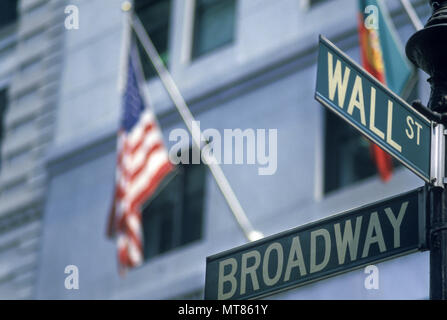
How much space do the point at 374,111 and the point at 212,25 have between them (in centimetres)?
1142

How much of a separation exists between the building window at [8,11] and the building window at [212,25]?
4.60 meters

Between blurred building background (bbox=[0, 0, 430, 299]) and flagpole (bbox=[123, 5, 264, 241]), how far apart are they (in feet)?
1.77

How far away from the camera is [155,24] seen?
58.7 feet

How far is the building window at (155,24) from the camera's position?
691 inches

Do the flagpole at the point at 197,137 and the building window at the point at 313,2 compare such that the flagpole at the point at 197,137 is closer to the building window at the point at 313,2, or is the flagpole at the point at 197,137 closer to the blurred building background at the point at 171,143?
the blurred building background at the point at 171,143

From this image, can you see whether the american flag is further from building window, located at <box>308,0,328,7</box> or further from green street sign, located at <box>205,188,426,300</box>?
green street sign, located at <box>205,188,426,300</box>

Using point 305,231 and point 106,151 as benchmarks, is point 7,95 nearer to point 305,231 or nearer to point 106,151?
point 106,151

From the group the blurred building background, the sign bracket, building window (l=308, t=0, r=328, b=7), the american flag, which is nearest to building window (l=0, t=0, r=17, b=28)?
the blurred building background

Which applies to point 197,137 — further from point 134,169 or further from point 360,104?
point 360,104

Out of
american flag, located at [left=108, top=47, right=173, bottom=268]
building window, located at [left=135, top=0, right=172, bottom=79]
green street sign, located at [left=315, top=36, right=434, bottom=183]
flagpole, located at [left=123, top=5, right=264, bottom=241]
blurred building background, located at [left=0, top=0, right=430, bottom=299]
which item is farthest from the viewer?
building window, located at [left=135, top=0, right=172, bottom=79]

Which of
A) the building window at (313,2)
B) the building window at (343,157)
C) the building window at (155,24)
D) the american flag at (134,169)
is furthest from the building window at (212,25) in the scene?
the building window at (343,157)

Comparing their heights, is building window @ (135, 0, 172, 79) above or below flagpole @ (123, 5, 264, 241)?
above

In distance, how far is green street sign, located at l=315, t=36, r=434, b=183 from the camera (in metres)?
5.92

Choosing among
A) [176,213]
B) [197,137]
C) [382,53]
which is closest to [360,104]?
[382,53]
